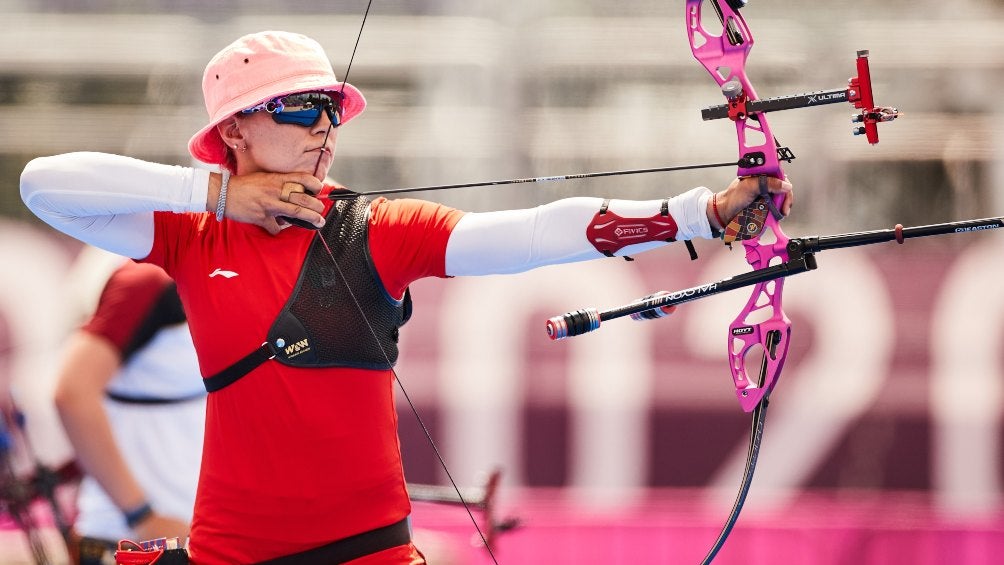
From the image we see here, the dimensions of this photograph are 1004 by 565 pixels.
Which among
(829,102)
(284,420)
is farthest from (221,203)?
(829,102)

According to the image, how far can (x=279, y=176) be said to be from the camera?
1859mm

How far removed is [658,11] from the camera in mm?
5246

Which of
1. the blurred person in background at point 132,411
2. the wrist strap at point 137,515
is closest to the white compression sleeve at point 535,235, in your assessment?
the blurred person in background at point 132,411

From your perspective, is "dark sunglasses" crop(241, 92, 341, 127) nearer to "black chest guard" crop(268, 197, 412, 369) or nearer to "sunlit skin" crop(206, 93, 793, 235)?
"sunlit skin" crop(206, 93, 793, 235)

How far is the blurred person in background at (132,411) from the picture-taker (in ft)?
9.41

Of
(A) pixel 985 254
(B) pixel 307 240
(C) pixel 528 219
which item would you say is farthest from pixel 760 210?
(A) pixel 985 254

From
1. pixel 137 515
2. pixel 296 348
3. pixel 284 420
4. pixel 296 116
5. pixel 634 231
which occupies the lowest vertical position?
pixel 137 515

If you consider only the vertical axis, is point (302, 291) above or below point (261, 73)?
below

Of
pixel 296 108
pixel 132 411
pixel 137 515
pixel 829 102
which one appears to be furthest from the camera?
pixel 132 411

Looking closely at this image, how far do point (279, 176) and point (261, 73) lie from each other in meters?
0.19

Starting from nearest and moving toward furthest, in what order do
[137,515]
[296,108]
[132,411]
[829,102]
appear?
[829,102] → [296,108] → [137,515] → [132,411]

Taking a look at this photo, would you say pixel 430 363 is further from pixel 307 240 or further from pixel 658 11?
pixel 307 240

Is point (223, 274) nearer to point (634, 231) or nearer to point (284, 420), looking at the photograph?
point (284, 420)

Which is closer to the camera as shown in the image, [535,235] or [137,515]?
[535,235]
